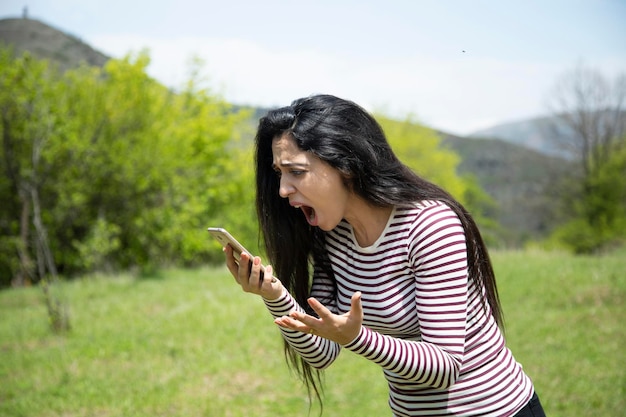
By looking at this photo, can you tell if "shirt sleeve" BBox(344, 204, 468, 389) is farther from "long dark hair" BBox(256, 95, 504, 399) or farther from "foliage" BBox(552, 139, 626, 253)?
"foliage" BBox(552, 139, 626, 253)

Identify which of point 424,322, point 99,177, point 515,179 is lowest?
point 515,179

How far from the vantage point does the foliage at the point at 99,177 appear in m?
12.8

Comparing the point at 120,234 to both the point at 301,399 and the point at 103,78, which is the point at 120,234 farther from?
the point at 301,399

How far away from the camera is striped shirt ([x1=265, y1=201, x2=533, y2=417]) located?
5.39 ft

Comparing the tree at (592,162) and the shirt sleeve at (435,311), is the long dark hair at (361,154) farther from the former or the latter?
the tree at (592,162)

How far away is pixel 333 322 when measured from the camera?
5.02 feet

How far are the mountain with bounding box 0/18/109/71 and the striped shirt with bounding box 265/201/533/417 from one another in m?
19.4

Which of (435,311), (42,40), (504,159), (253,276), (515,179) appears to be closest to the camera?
(435,311)

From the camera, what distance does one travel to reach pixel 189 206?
1516cm

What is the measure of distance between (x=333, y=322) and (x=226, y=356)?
184 inches

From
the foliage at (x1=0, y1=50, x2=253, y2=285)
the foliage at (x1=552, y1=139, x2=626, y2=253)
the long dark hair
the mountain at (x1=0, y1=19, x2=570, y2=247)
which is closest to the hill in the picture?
the mountain at (x1=0, y1=19, x2=570, y2=247)

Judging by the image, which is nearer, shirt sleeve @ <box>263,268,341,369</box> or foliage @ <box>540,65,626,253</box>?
shirt sleeve @ <box>263,268,341,369</box>

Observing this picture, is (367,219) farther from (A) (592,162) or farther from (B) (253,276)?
(A) (592,162)

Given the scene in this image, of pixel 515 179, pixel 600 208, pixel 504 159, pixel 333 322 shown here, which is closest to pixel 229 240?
pixel 333 322
